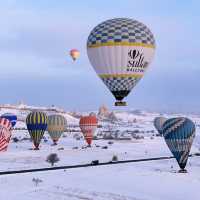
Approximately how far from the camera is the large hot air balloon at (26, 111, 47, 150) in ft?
199

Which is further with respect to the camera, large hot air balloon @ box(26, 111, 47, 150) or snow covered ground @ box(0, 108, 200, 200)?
large hot air balloon @ box(26, 111, 47, 150)

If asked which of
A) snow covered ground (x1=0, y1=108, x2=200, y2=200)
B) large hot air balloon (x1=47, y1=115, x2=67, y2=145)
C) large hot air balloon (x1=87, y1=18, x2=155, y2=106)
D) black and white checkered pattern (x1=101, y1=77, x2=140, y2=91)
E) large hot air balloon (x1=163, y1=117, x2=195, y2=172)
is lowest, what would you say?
large hot air balloon (x1=47, y1=115, x2=67, y2=145)

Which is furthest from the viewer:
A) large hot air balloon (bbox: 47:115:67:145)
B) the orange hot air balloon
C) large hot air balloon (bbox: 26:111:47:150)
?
the orange hot air balloon

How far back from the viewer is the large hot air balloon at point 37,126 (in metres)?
60.8

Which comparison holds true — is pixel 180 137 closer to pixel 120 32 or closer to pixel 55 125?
pixel 120 32

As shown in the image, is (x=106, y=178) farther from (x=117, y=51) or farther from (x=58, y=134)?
(x=58, y=134)

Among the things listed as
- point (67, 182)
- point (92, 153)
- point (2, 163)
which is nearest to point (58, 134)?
point (92, 153)

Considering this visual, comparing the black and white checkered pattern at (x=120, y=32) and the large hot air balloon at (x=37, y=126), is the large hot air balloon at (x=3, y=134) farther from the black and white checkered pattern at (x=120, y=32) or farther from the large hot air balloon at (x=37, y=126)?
the black and white checkered pattern at (x=120, y=32)

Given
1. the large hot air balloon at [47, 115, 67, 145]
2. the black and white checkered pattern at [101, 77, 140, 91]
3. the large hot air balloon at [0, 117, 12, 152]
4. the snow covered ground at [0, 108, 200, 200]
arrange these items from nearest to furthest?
the snow covered ground at [0, 108, 200, 200] → the black and white checkered pattern at [101, 77, 140, 91] → the large hot air balloon at [0, 117, 12, 152] → the large hot air balloon at [47, 115, 67, 145]

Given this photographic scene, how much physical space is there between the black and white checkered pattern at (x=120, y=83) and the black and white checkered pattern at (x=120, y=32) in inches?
135

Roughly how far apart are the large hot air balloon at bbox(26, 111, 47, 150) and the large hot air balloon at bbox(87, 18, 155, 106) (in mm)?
24905

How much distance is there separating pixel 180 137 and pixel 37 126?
27701 millimetres

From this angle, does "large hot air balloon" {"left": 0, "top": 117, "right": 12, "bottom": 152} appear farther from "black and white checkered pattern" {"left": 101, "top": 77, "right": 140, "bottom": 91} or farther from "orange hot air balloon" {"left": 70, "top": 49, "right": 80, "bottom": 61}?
"orange hot air balloon" {"left": 70, "top": 49, "right": 80, "bottom": 61}

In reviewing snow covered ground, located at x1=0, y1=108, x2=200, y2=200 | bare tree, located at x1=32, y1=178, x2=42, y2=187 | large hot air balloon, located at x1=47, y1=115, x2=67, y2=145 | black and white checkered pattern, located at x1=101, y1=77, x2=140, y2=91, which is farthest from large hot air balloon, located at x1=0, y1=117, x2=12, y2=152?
bare tree, located at x1=32, y1=178, x2=42, y2=187
